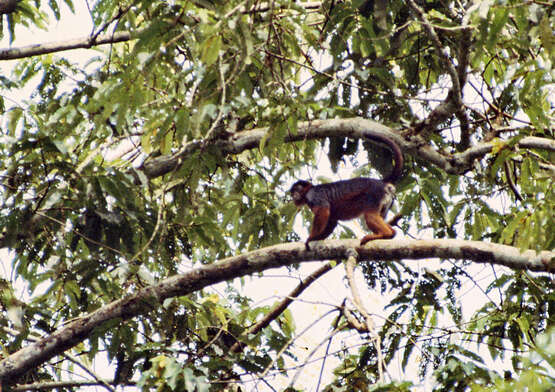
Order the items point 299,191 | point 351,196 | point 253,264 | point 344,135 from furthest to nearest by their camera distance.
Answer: point 299,191 → point 351,196 → point 344,135 → point 253,264

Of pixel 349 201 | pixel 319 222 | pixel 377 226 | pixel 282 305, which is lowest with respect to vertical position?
pixel 282 305

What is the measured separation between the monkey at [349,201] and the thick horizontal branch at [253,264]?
1.08 m

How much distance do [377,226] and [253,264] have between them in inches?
68.1

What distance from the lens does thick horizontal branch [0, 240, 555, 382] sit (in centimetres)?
457

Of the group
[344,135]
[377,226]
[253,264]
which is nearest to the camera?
[253,264]

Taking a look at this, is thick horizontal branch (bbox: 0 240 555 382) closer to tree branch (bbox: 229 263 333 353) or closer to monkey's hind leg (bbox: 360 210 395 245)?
tree branch (bbox: 229 263 333 353)

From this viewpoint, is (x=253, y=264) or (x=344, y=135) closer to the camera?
(x=253, y=264)

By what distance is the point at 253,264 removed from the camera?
4801 millimetres

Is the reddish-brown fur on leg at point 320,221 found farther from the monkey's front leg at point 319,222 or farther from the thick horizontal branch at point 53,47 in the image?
the thick horizontal branch at point 53,47

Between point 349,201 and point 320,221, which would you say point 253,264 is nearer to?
point 320,221

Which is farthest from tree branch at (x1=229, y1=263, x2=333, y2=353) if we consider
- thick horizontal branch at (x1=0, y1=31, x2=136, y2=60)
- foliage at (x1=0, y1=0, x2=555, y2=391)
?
thick horizontal branch at (x1=0, y1=31, x2=136, y2=60)

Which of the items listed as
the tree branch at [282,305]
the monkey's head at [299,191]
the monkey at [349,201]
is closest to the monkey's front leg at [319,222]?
the monkey at [349,201]

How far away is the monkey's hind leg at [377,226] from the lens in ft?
19.4

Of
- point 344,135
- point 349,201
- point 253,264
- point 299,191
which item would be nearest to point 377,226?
point 349,201
